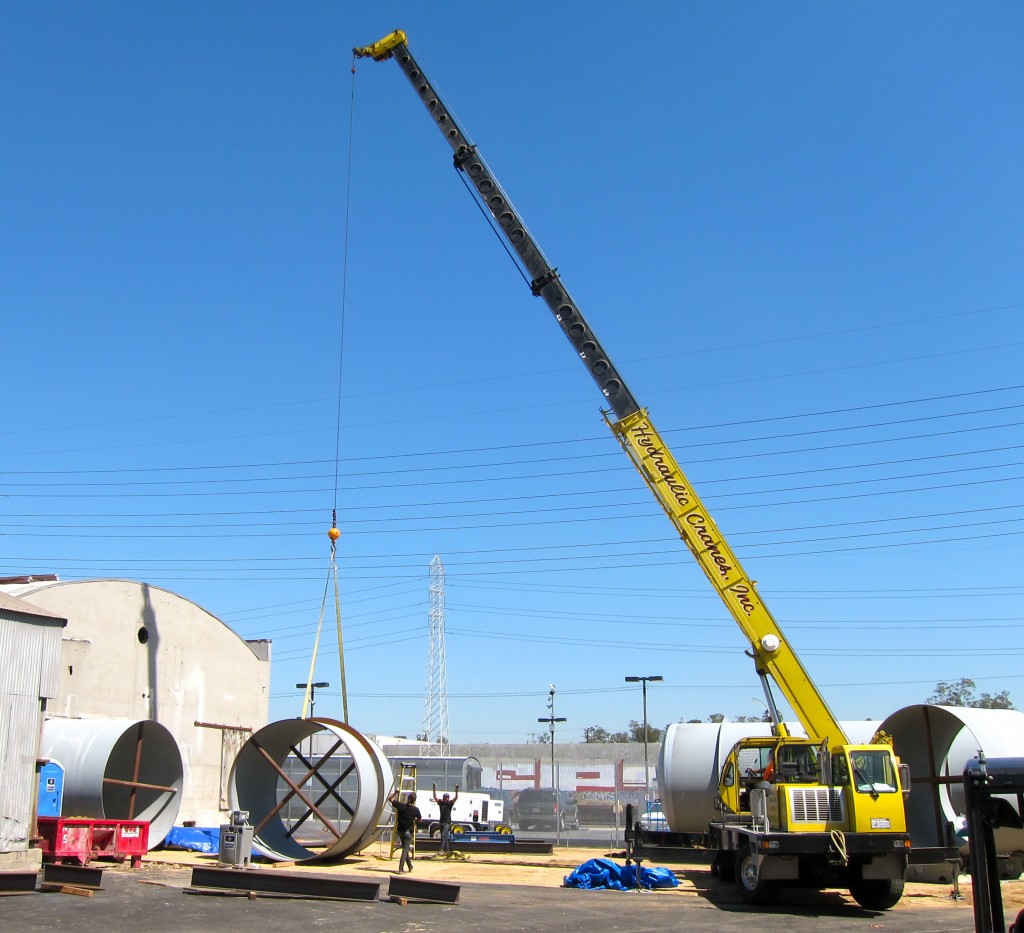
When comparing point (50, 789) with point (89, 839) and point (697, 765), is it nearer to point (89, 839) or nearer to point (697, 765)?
point (89, 839)

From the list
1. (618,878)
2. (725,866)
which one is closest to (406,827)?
(618,878)

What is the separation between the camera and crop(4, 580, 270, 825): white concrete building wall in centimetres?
3209

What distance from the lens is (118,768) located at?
30391 mm

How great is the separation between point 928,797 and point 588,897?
9.08 metres

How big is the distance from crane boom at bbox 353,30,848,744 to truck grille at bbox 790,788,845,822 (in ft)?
4.35

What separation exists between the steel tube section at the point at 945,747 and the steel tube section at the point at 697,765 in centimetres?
235

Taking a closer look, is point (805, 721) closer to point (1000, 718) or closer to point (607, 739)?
point (1000, 718)

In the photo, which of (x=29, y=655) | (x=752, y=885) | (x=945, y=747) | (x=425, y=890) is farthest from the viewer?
(x=29, y=655)

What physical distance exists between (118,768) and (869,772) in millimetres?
22826

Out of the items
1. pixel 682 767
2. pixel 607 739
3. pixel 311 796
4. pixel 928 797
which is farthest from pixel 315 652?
pixel 607 739

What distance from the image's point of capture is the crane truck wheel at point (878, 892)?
16.5m

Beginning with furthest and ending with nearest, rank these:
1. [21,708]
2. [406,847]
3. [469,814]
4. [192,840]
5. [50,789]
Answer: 1. [469,814]
2. [192,840]
3. [50,789]
4. [21,708]
5. [406,847]

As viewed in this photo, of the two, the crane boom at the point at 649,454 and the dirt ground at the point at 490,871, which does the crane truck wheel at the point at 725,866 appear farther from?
the crane boom at the point at 649,454

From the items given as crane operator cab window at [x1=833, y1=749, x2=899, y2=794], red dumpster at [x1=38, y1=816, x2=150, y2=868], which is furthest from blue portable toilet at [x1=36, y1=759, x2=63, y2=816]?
crane operator cab window at [x1=833, y1=749, x2=899, y2=794]
